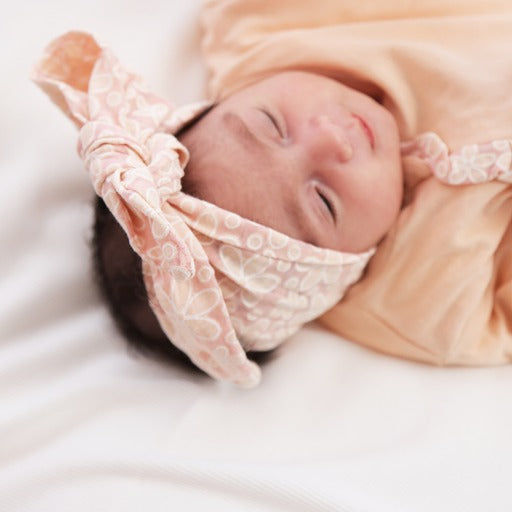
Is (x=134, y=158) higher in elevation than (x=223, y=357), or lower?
higher

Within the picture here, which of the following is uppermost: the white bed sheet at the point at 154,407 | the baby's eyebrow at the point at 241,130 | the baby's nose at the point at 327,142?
the baby's eyebrow at the point at 241,130

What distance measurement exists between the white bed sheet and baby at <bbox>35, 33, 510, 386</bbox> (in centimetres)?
8

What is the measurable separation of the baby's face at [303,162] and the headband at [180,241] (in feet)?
0.14

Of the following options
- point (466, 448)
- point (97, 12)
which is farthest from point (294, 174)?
point (97, 12)

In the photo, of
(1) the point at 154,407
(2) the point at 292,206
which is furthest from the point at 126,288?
(2) the point at 292,206

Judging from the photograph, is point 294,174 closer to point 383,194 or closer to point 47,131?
point 383,194

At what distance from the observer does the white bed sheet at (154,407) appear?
0.99 m

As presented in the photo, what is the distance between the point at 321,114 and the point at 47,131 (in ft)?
1.75

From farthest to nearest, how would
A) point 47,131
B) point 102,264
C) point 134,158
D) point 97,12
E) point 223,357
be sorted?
point 97,12 → point 47,131 → point 102,264 → point 223,357 → point 134,158

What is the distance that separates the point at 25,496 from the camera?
1.00 meters

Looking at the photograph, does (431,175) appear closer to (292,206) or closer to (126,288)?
(292,206)

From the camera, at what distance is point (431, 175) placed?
1197mm

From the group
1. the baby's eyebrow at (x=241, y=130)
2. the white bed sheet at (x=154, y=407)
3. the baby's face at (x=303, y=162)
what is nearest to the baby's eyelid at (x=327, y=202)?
the baby's face at (x=303, y=162)

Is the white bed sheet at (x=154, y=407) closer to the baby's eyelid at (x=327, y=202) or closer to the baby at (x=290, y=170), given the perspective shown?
the baby at (x=290, y=170)
